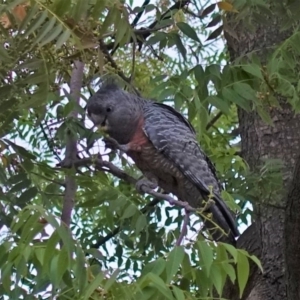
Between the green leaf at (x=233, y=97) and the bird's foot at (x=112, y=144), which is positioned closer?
the green leaf at (x=233, y=97)

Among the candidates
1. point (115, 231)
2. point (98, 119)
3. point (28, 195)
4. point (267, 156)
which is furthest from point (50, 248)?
point (115, 231)

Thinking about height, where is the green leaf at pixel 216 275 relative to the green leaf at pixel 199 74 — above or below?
below

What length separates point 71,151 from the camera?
265 cm

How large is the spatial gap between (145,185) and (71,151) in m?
0.47

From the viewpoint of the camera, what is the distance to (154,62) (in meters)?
3.04

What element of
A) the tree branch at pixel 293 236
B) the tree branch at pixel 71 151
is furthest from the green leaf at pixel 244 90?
the tree branch at pixel 71 151

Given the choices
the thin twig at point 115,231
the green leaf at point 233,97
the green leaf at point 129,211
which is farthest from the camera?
the thin twig at point 115,231

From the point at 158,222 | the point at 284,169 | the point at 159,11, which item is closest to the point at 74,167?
the point at 159,11

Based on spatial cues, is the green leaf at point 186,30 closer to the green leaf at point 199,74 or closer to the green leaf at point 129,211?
the green leaf at point 199,74

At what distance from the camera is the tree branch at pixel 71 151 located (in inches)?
96.1

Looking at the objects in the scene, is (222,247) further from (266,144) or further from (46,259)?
(266,144)

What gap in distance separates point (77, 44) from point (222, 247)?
23.5 inches

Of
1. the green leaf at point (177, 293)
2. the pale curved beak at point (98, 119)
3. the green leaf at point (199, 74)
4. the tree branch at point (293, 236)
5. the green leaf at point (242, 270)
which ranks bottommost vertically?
the green leaf at point (177, 293)

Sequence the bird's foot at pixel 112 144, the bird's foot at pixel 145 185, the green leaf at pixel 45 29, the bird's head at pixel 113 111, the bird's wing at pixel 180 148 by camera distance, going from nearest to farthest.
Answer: the green leaf at pixel 45 29 < the bird's foot at pixel 112 144 < the bird's foot at pixel 145 185 < the bird's head at pixel 113 111 < the bird's wing at pixel 180 148
